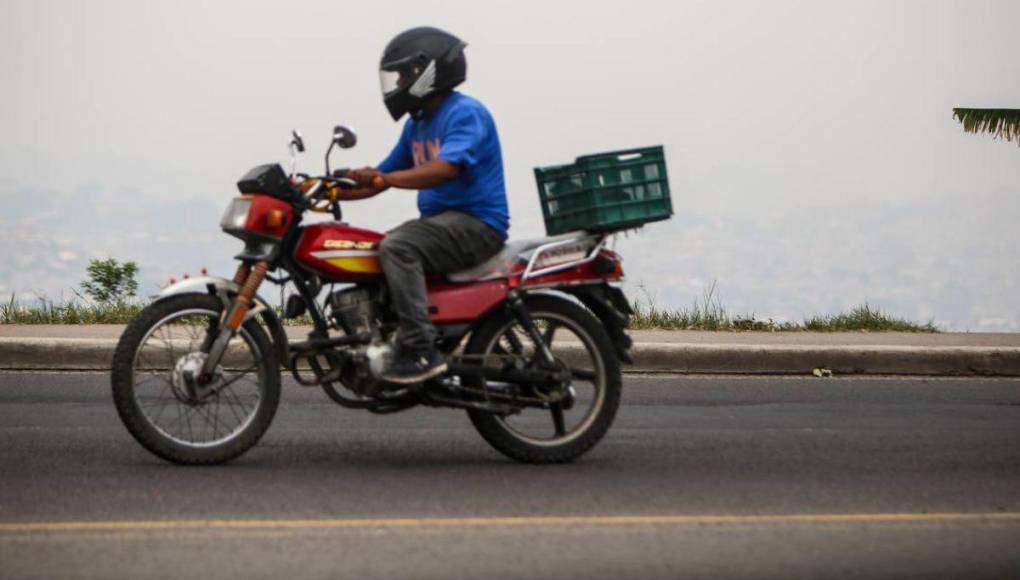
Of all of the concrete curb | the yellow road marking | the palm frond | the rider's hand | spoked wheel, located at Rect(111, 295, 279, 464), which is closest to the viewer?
the yellow road marking

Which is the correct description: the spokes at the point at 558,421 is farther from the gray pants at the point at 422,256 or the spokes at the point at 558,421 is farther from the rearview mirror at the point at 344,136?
the rearview mirror at the point at 344,136

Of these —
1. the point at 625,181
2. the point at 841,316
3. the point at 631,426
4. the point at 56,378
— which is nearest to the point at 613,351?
the point at 625,181

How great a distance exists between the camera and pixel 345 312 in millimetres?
8016

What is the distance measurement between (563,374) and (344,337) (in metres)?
1.03

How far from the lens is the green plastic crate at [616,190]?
8.01 meters

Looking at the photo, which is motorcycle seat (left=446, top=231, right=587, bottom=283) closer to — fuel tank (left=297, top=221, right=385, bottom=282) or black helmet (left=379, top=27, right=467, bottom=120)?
fuel tank (left=297, top=221, right=385, bottom=282)

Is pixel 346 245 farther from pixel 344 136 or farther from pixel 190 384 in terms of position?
pixel 190 384

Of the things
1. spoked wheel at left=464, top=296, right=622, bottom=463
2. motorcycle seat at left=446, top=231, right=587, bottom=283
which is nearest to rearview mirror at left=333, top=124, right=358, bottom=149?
motorcycle seat at left=446, top=231, right=587, bottom=283

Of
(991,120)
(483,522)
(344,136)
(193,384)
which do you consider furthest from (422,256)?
(991,120)

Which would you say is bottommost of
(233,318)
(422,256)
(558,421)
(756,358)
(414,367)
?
(756,358)

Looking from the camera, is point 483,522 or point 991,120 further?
point 991,120

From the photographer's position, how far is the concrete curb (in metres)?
12.4

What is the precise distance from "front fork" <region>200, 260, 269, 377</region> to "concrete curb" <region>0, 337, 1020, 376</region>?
4.71 meters

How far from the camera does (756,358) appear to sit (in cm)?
1282
